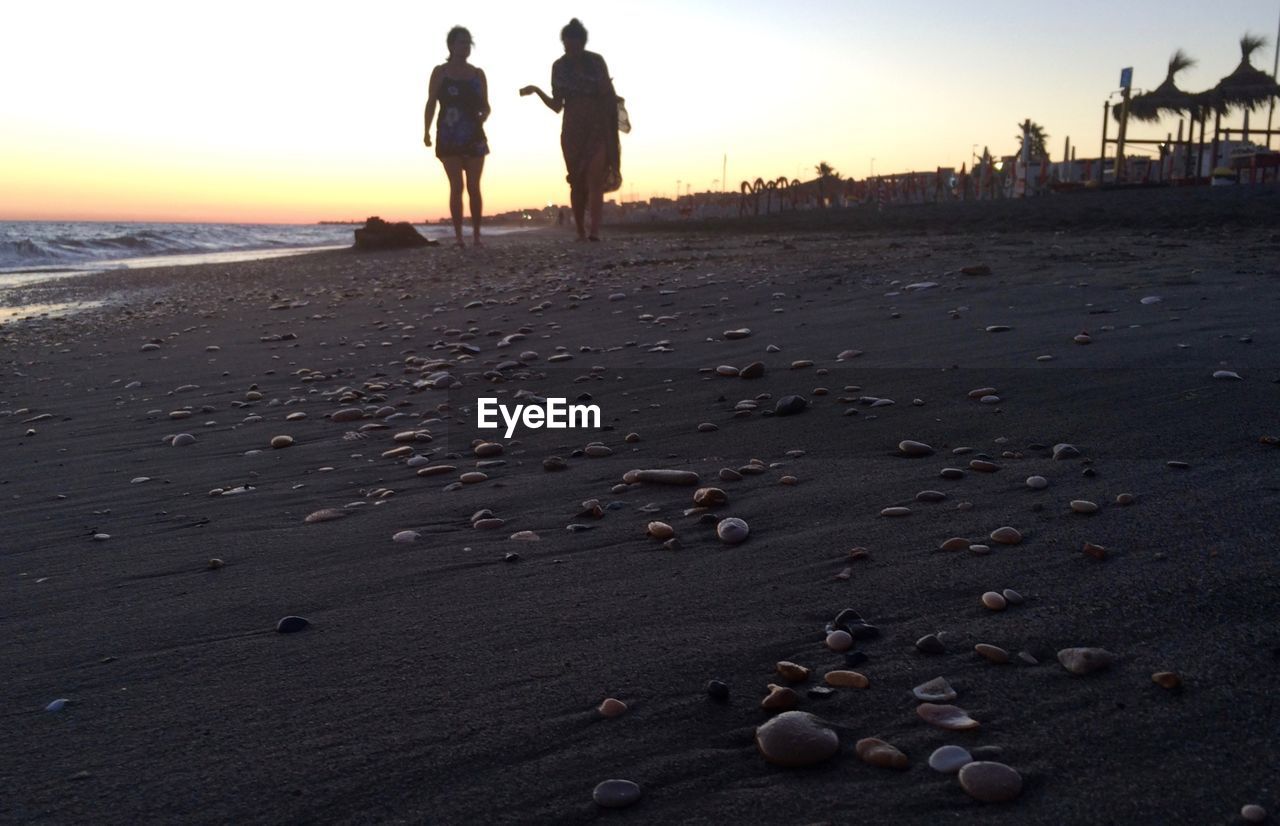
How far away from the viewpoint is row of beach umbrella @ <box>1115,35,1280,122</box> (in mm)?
29797

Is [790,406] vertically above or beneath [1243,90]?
beneath

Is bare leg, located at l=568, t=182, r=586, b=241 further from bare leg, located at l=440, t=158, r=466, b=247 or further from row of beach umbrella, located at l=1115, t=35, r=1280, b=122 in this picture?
row of beach umbrella, located at l=1115, t=35, r=1280, b=122

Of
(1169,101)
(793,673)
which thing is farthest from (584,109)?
(1169,101)

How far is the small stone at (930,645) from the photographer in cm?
169

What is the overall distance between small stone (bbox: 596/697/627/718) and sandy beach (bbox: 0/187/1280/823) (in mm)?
19

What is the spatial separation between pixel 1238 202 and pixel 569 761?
14665 millimetres

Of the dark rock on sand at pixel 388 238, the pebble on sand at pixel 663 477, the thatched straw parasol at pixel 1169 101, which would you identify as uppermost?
the thatched straw parasol at pixel 1169 101

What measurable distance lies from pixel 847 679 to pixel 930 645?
18cm

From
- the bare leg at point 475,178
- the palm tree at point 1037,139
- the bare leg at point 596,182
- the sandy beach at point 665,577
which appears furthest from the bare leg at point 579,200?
the palm tree at point 1037,139

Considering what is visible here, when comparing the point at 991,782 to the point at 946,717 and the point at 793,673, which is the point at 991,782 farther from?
the point at 793,673

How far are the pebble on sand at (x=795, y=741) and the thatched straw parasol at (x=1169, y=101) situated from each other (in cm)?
3421

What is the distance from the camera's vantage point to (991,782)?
1.30 m

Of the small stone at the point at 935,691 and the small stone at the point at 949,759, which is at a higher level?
the small stone at the point at 935,691

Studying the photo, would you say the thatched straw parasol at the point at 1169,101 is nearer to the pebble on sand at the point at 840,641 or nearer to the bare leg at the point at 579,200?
the bare leg at the point at 579,200
